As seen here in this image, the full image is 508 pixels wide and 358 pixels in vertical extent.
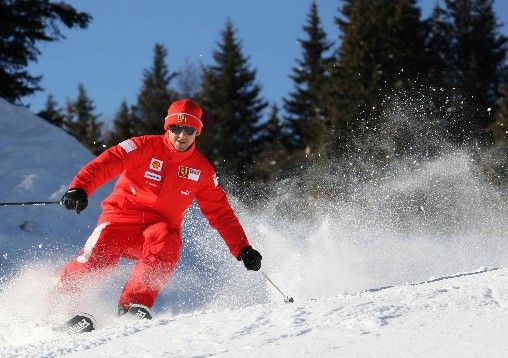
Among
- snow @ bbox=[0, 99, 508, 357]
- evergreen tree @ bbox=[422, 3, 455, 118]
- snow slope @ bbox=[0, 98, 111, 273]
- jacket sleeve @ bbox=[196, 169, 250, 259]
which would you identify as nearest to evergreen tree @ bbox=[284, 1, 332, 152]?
evergreen tree @ bbox=[422, 3, 455, 118]

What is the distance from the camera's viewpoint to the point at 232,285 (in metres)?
7.31

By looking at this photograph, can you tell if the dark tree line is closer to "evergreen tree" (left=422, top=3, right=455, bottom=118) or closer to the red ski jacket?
"evergreen tree" (left=422, top=3, right=455, bottom=118)

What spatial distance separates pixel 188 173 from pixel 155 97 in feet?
112

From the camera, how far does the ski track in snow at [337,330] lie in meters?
2.61

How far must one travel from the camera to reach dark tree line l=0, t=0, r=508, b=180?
856 inches

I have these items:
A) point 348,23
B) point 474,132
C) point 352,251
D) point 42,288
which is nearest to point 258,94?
point 348,23

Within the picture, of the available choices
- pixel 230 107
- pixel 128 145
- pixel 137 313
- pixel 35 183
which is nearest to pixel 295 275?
pixel 128 145

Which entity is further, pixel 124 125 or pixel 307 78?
pixel 124 125

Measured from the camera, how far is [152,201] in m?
5.04

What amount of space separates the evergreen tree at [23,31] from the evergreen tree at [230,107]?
15.1 m

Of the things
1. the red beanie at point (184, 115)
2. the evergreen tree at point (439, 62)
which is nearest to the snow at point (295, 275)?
the red beanie at point (184, 115)

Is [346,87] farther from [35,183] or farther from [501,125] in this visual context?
[35,183]

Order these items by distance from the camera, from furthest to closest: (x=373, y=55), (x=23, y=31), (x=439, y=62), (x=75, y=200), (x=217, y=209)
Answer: (x=439, y=62), (x=373, y=55), (x=23, y=31), (x=217, y=209), (x=75, y=200)

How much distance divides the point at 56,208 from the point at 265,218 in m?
3.23
